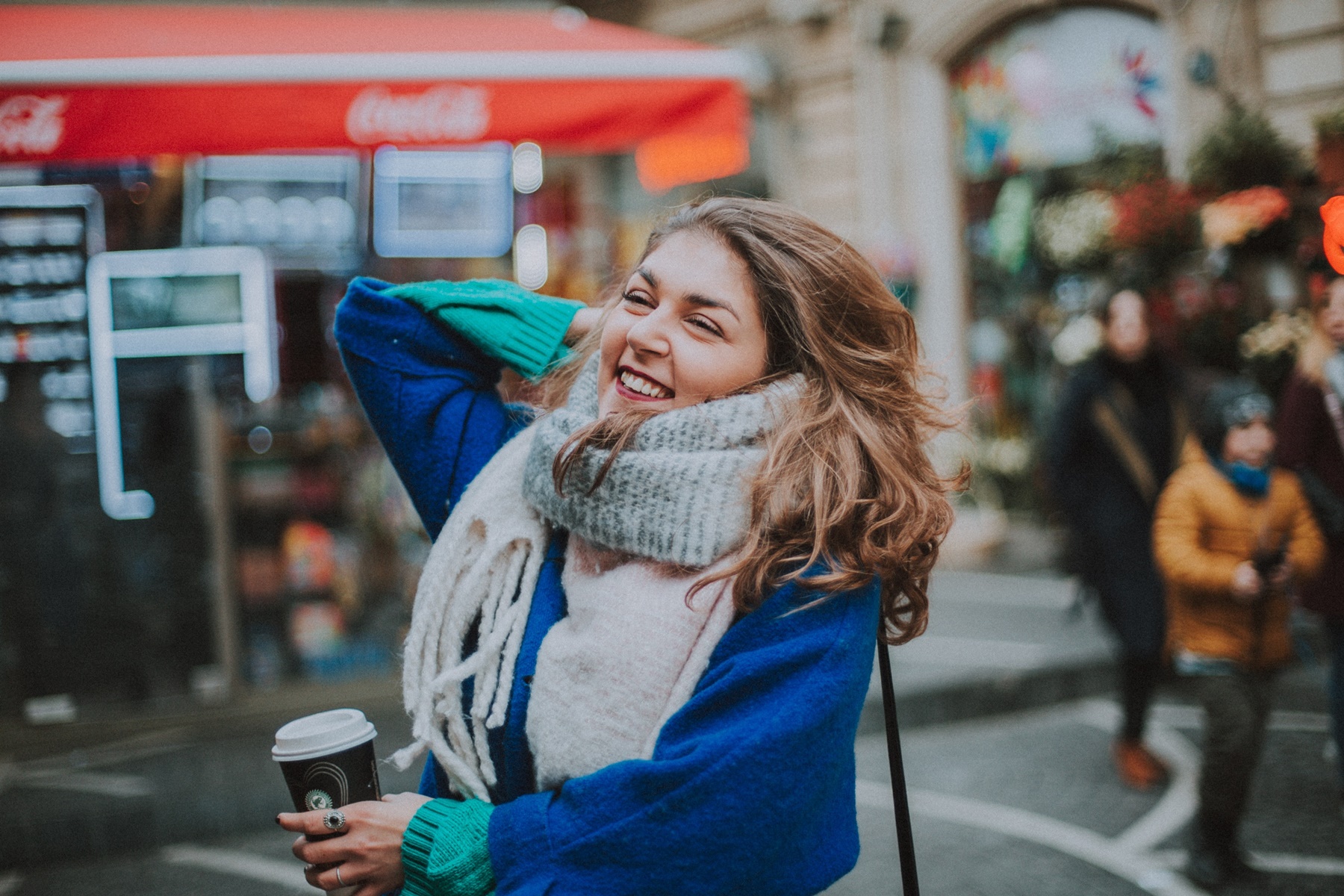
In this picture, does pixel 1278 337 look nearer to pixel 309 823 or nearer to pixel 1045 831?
pixel 1045 831

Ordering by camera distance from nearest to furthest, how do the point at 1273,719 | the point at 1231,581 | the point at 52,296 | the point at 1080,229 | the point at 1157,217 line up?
1. the point at 1231,581
2. the point at 52,296
3. the point at 1273,719
4. the point at 1157,217
5. the point at 1080,229

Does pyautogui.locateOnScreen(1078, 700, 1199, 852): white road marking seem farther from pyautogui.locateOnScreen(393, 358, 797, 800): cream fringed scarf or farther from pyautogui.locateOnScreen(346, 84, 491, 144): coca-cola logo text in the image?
pyautogui.locateOnScreen(346, 84, 491, 144): coca-cola logo text

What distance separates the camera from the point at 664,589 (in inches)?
56.4

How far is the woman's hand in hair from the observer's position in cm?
198

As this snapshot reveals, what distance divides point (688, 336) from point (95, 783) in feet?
13.3

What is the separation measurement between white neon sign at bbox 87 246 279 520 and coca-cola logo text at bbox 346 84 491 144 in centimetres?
179

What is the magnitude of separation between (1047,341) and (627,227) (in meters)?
3.63

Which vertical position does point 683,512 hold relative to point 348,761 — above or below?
above

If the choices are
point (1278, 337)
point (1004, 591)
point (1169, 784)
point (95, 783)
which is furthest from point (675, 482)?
point (1004, 591)

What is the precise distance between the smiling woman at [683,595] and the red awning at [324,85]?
213 cm

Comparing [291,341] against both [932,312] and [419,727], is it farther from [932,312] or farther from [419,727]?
[932,312]

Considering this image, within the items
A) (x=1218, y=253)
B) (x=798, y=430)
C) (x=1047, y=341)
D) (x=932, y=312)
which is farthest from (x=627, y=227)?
(x=798, y=430)

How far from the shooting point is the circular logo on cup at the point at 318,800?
57.0 inches

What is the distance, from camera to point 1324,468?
137 inches
